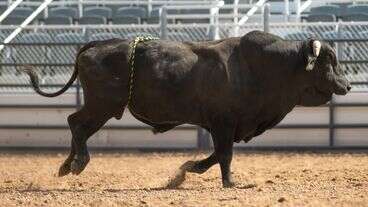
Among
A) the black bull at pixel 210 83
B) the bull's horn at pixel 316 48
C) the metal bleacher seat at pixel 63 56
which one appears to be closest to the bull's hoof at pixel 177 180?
the black bull at pixel 210 83

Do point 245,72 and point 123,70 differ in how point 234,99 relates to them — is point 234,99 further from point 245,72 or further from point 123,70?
point 123,70

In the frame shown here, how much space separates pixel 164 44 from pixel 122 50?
0.48 metres

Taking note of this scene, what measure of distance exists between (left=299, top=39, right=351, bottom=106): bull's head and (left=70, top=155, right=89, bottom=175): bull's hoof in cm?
252

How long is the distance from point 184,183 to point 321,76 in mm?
2041

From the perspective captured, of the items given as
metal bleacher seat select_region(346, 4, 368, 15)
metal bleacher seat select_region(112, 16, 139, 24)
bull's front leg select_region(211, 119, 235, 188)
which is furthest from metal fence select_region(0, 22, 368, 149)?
bull's front leg select_region(211, 119, 235, 188)

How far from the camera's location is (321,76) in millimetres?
9133

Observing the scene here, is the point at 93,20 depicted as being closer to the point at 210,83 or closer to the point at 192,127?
the point at 192,127

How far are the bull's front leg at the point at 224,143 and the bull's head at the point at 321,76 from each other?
98 cm

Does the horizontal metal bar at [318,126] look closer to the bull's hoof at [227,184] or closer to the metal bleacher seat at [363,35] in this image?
the metal bleacher seat at [363,35]

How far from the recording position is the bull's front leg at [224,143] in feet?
29.0

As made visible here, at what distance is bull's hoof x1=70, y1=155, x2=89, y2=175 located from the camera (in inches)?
350

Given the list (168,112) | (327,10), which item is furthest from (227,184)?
(327,10)

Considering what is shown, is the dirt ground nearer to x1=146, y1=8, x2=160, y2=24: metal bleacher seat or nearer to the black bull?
the black bull

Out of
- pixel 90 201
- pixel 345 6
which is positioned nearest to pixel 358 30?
pixel 345 6
